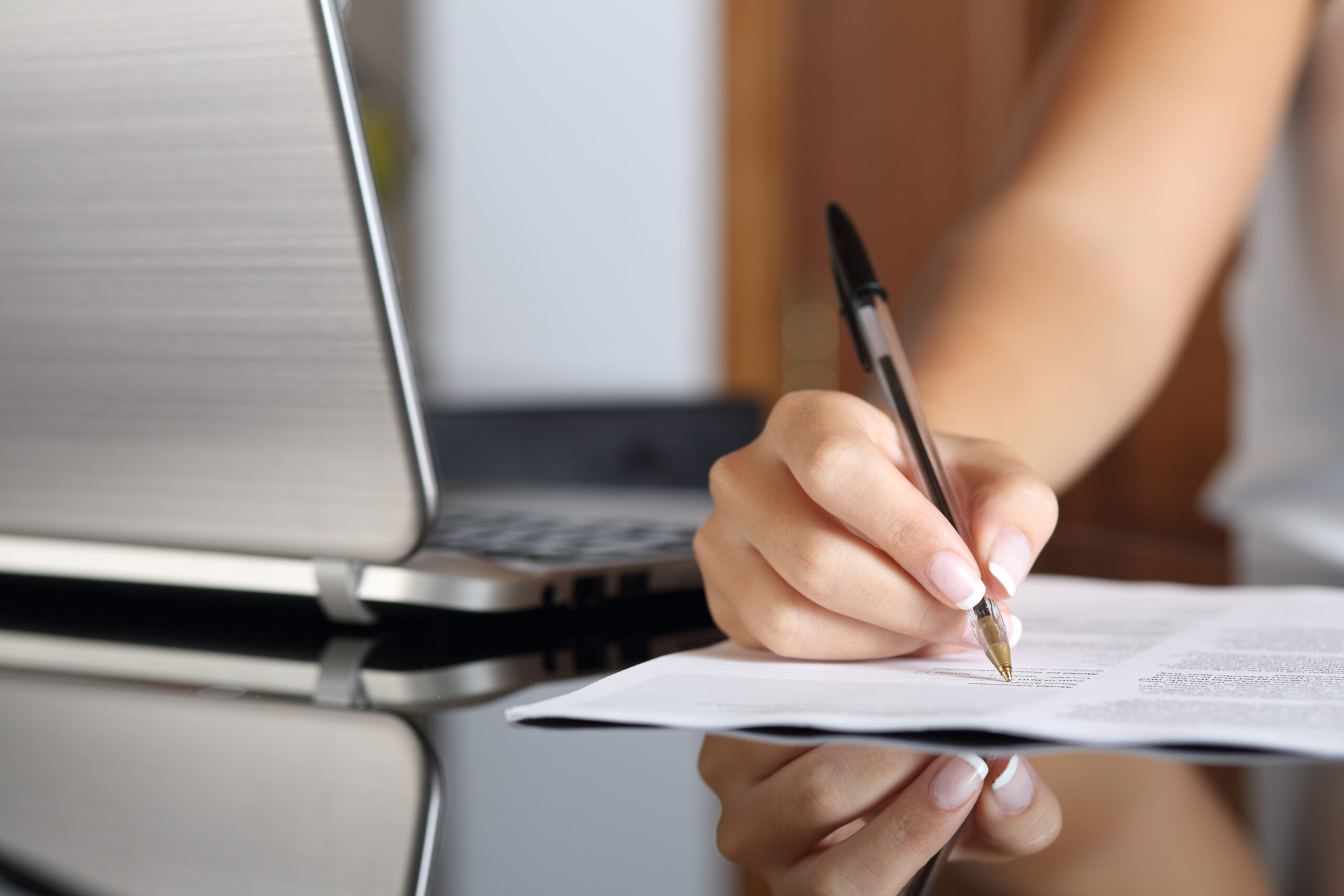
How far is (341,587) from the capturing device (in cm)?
45

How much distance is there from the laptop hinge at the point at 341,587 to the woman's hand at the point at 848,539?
0.42 feet

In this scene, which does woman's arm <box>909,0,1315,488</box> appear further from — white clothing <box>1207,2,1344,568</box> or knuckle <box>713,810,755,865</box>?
knuckle <box>713,810,755,865</box>

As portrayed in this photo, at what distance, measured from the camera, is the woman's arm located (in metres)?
0.68

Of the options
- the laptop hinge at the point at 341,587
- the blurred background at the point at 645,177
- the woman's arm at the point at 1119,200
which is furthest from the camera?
the blurred background at the point at 645,177

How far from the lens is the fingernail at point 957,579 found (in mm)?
337

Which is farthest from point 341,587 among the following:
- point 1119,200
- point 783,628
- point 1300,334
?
point 1300,334

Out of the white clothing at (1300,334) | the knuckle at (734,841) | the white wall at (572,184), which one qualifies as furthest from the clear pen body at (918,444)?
the white wall at (572,184)

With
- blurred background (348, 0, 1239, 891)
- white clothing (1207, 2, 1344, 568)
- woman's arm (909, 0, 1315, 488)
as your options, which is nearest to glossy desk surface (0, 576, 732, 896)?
woman's arm (909, 0, 1315, 488)

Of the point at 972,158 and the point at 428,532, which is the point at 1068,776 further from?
the point at 972,158

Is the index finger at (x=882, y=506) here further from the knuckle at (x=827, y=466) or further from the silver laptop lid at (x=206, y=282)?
the silver laptop lid at (x=206, y=282)


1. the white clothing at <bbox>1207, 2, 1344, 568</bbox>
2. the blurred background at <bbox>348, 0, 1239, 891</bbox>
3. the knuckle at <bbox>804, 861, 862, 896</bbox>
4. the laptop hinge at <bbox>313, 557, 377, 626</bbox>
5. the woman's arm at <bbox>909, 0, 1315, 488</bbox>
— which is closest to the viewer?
the knuckle at <bbox>804, 861, 862, 896</bbox>

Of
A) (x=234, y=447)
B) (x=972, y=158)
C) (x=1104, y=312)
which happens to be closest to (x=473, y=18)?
(x=972, y=158)

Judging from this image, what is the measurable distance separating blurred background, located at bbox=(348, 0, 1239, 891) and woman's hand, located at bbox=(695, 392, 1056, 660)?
225 centimetres

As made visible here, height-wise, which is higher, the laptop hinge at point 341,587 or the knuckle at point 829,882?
the knuckle at point 829,882
